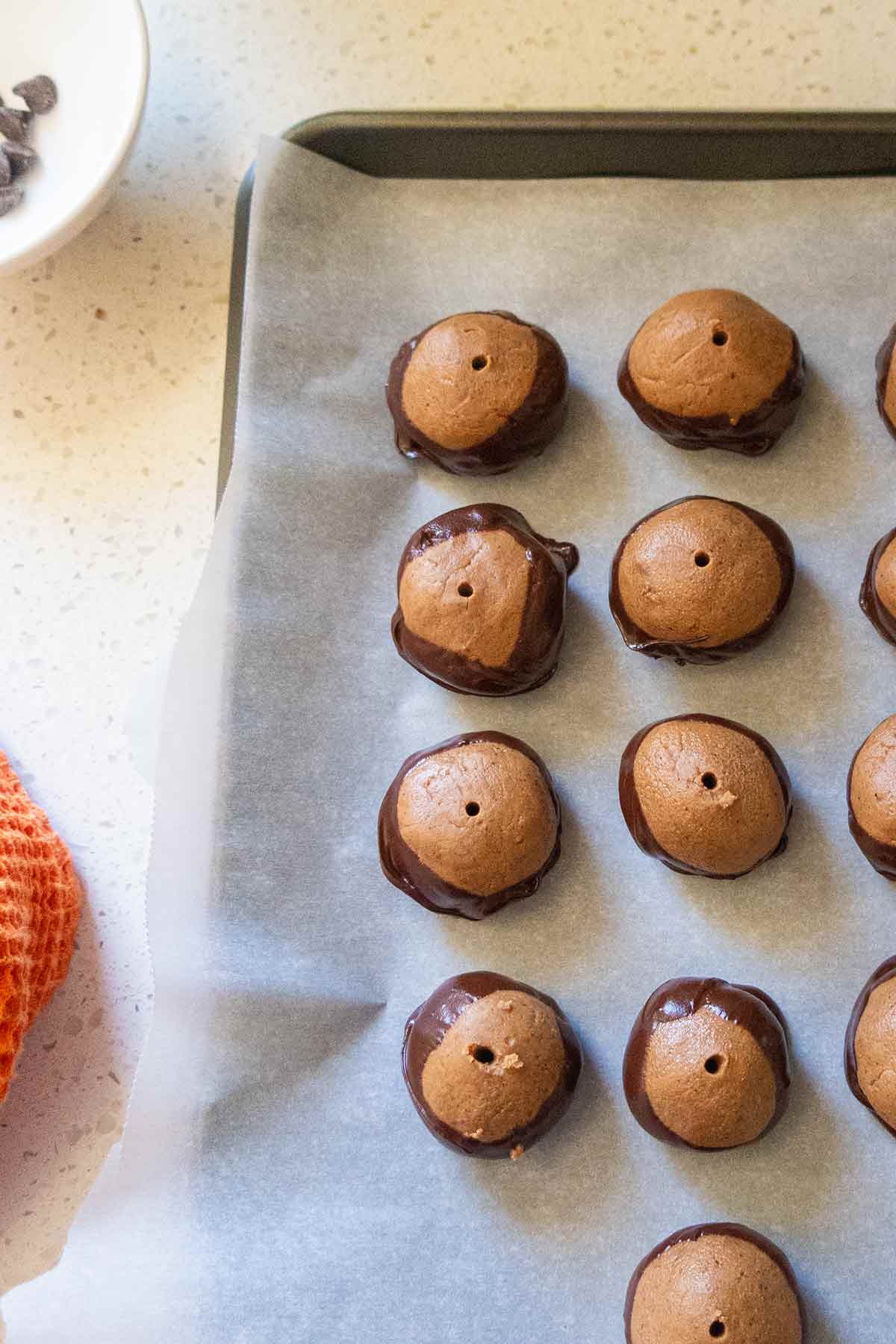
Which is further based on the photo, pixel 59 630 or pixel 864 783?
pixel 59 630

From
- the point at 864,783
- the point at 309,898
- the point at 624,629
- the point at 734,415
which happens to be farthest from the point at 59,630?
the point at 864,783

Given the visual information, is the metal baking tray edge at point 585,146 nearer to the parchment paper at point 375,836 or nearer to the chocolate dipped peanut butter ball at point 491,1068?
the parchment paper at point 375,836

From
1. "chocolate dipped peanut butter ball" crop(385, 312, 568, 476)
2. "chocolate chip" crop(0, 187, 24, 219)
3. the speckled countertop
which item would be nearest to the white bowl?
"chocolate chip" crop(0, 187, 24, 219)

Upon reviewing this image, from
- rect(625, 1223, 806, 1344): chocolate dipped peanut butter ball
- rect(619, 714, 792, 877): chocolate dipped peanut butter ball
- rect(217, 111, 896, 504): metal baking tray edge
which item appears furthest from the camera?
rect(217, 111, 896, 504): metal baking tray edge

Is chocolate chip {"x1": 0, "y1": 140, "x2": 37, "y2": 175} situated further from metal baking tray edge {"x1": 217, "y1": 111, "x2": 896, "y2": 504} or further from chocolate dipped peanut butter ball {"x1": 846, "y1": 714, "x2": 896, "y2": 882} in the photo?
chocolate dipped peanut butter ball {"x1": 846, "y1": 714, "x2": 896, "y2": 882}

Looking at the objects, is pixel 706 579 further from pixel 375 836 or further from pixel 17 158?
pixel 17 158

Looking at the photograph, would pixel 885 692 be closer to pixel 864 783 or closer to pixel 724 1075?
pixel 864 783

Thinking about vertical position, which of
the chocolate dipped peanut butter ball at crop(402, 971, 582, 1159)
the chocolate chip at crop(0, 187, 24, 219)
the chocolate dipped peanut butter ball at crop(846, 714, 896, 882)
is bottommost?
the chocolate dipped peanut butter ball at crop(402, 971, 582, 1159)

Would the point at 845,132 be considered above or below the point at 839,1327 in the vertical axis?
above
